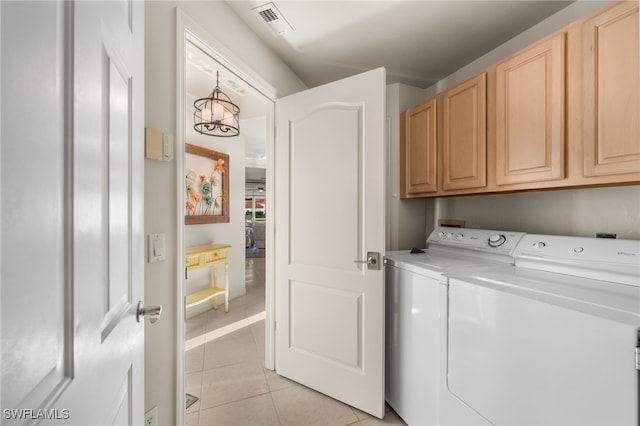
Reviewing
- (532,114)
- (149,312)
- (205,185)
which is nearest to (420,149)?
(532,114)

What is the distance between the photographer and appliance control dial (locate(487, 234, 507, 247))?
1607 millimetres

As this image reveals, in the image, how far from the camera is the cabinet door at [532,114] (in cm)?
133

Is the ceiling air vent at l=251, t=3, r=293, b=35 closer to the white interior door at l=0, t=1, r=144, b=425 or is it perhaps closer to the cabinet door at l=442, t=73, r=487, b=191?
the white interior door at l=0, t=1, r=144, b=425

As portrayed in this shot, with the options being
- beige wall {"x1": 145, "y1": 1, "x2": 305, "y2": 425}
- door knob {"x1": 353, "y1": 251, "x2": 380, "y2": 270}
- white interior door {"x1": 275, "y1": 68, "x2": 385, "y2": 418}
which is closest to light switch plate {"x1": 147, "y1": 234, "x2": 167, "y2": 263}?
beige wall {"x1": 145, "y1": 1, "x2": 305, "y2": 425}

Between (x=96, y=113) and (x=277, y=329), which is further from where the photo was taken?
(x=277, y=329)

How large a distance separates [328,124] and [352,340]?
4.77 feet

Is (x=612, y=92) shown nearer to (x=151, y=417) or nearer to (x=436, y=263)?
(x=436, y=263)

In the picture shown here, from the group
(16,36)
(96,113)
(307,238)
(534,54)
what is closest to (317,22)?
(534,54)

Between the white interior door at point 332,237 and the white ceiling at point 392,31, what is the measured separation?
400 mm

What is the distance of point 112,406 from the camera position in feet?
1.94

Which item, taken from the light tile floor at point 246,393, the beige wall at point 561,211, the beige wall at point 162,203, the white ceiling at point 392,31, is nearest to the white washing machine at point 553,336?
the beige wall at point 561,211

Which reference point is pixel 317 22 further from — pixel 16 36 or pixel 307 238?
pixel 16 36

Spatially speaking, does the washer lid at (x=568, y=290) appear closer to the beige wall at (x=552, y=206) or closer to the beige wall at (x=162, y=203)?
the beige wall at (x=552, y=206)

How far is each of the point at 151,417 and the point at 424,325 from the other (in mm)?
1369
